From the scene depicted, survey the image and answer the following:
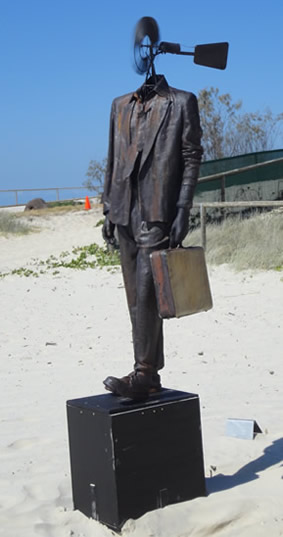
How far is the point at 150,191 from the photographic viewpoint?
13.1 ft

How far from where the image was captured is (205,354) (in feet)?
25.3

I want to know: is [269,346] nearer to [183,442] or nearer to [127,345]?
[127,345]

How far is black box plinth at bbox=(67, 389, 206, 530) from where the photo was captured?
3760 mm

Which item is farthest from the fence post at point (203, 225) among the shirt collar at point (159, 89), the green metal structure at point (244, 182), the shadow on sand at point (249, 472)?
the shirt collar at point (159, 89)

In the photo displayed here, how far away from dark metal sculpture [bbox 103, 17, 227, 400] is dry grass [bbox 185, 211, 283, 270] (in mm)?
7252

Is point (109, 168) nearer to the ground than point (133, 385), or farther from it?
farther from it

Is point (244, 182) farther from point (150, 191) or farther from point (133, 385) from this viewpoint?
point (133, 385)

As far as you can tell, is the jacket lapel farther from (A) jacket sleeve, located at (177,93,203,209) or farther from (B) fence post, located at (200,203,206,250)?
(B) fence post, located at (200,203,206,250)

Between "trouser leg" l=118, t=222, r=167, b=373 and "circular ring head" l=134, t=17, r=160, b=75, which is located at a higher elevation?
"circular ring head" l=134, t=17, r=160, b=75

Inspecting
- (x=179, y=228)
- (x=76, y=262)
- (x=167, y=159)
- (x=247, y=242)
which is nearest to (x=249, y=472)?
(x=179, y=228)

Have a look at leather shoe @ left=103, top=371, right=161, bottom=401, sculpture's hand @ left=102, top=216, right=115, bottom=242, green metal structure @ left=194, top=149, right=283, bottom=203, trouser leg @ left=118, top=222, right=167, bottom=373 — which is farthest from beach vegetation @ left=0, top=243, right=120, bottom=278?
leather shoe @ left=103, top=371, right=161, bottom=401

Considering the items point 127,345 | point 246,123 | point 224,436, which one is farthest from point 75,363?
point 246,123

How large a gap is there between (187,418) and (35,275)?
9.58 metres

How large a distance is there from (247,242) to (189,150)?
8.19 metres
